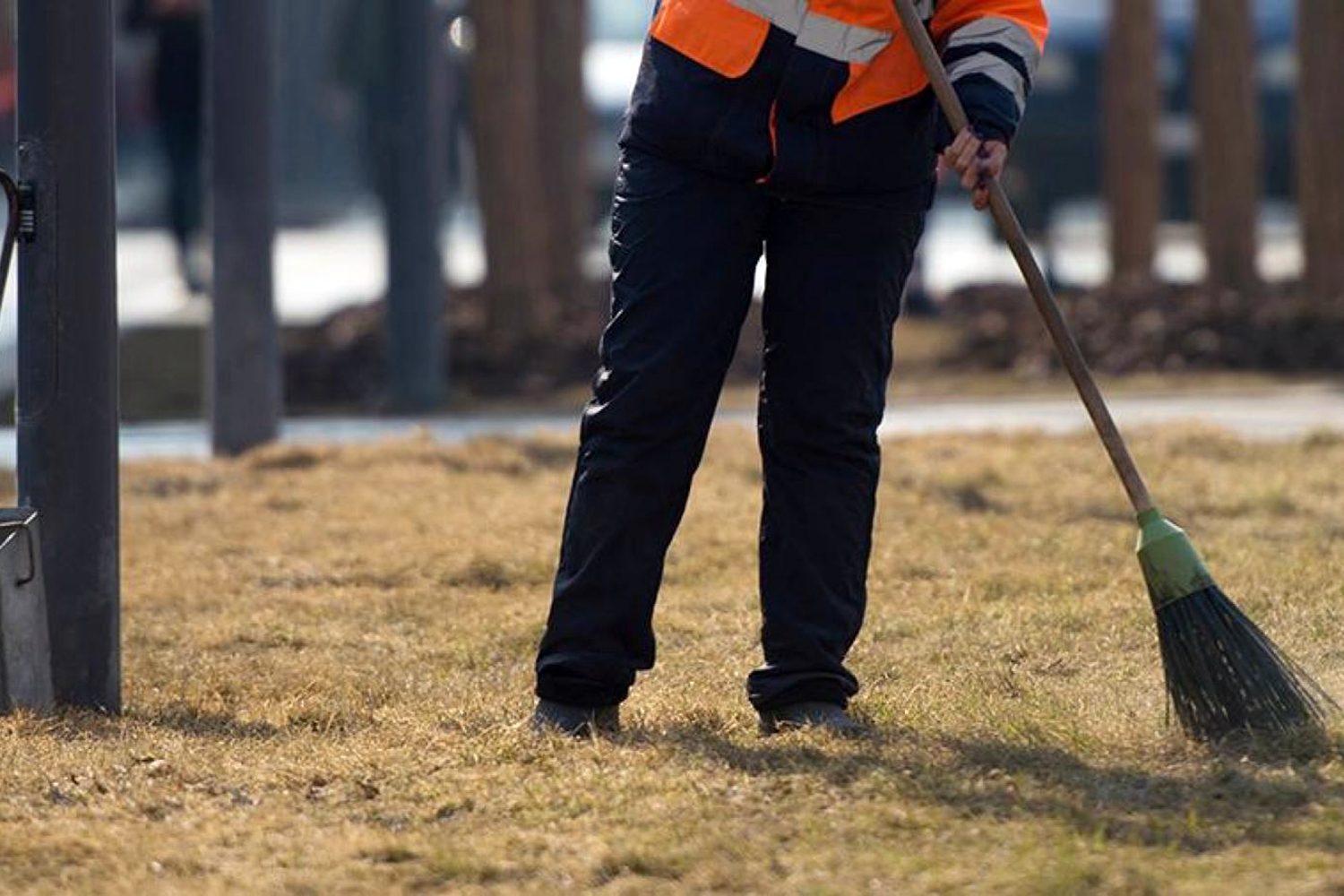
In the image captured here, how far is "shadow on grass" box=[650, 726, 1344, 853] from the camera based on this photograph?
387cm

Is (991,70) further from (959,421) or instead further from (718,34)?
(959,421)

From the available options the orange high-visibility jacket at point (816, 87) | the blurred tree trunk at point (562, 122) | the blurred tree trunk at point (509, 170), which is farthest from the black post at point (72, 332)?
the blurred tree trunk at point (562, 122)

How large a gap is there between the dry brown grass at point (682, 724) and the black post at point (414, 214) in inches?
97.8

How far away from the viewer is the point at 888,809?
157 inches

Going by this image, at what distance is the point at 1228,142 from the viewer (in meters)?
11.8

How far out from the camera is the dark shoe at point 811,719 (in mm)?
4578

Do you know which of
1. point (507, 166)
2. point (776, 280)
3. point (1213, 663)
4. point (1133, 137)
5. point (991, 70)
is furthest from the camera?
point (1133, 137)

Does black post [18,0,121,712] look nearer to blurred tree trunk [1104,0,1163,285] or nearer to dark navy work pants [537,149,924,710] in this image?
dark navy work pants [537,149,924,710]

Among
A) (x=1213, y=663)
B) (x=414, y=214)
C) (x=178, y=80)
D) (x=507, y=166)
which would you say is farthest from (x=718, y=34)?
(x=178, y=80)

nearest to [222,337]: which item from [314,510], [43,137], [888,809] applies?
[314,510]

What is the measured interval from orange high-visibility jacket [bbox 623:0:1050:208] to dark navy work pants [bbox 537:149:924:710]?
7 centimetres

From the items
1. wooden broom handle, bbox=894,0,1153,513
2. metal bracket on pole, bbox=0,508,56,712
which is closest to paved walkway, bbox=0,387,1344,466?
metal bracket on pole, bbox=0,508,56,712

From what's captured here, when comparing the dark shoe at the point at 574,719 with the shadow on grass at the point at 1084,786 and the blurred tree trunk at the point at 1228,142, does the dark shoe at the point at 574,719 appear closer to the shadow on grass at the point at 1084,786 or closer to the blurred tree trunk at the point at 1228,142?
the shadow on grass at the point at 1084,786

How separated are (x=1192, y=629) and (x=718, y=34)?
3.81 feet
